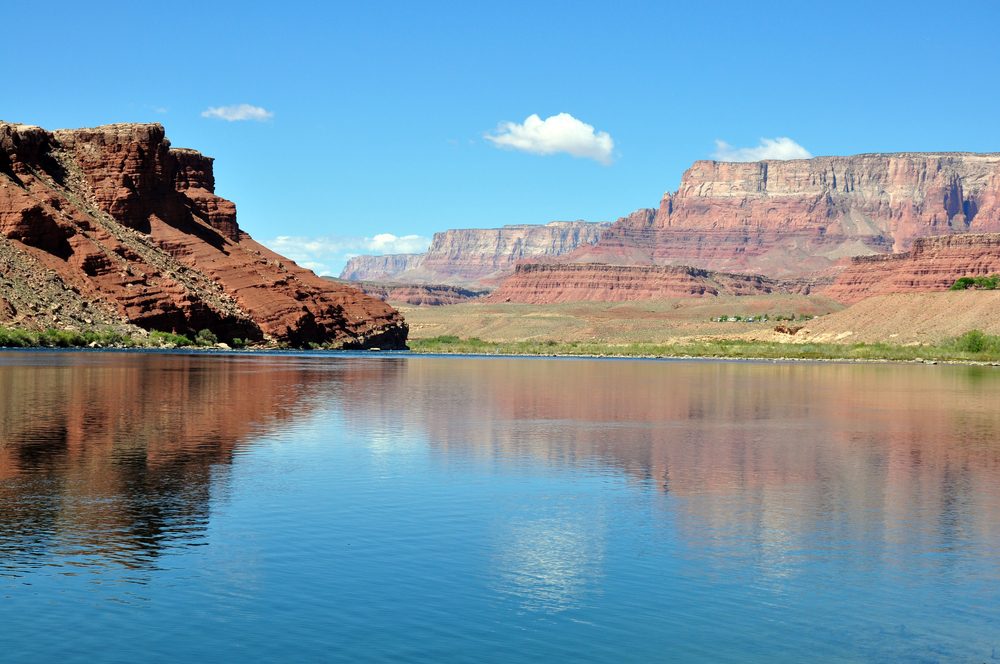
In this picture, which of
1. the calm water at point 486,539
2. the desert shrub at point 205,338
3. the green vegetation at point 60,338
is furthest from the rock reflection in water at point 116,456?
the desert shrub at point 205,338

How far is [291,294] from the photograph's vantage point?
131m

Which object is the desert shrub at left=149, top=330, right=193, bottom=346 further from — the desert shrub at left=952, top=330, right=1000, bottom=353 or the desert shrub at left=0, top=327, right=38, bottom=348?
the desert shrub at left=952, top=330, right=1000, bottom=353

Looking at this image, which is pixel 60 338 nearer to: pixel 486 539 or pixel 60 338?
pixel 60 338

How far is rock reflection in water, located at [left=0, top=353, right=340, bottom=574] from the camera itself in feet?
56.9

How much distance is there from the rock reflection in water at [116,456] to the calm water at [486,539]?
4.4 inches

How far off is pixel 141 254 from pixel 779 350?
2920 inches

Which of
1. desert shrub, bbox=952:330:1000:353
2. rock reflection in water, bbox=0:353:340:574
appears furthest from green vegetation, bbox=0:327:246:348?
desert shrub, bbox=952:330:1000:353

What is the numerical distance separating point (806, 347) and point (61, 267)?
86.4m

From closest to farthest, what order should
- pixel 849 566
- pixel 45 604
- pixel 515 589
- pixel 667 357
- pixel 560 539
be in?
pixel 45 604, pixel 515 589, pixel 849 566, pixel 560 539, pixel 667 357

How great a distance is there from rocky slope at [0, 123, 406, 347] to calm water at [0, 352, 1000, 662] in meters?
71.7

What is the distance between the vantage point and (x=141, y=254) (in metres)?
118

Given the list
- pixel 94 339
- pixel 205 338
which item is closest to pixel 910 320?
pixel 205 338

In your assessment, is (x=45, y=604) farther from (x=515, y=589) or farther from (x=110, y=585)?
(x=515, y=589)

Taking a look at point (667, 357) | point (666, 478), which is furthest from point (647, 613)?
point (667, 357)
